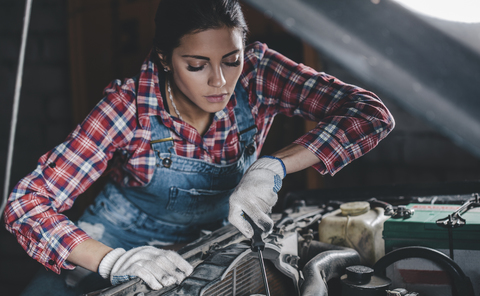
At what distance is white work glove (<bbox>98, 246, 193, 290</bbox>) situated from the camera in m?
0.90

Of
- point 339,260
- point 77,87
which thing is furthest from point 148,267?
point 77,87

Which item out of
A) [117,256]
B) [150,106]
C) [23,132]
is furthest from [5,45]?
[117,256]

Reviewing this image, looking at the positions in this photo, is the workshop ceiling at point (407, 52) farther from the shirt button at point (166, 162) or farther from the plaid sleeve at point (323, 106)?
the shirt button at point (166, 162)

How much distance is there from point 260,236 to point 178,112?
2.04ft

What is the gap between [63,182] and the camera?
126 centimetres

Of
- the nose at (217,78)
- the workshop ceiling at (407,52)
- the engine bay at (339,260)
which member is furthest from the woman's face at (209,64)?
the workshop ceiling at (407,52)

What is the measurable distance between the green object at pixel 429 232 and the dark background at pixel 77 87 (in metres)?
1.98

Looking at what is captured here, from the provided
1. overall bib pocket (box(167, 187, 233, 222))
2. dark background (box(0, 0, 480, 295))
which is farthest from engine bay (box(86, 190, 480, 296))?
dark background (box(0, 0, 480, 295))

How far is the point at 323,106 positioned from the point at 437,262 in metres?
0.62

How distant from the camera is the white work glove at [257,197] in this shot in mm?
1028

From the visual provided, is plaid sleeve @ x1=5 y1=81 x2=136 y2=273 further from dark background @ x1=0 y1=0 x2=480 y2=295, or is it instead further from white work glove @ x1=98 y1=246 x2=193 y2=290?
dark background @ x1=0 y1=0 x2=480 y2=295

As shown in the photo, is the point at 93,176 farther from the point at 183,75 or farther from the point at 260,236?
the point at 260,236

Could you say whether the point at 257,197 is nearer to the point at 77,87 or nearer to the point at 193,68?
the point at 193,68

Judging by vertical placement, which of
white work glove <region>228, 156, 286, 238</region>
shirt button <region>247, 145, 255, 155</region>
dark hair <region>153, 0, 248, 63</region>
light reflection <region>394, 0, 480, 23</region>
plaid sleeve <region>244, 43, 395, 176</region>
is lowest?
white work glove <region>228, 156, 286, 238</region>
